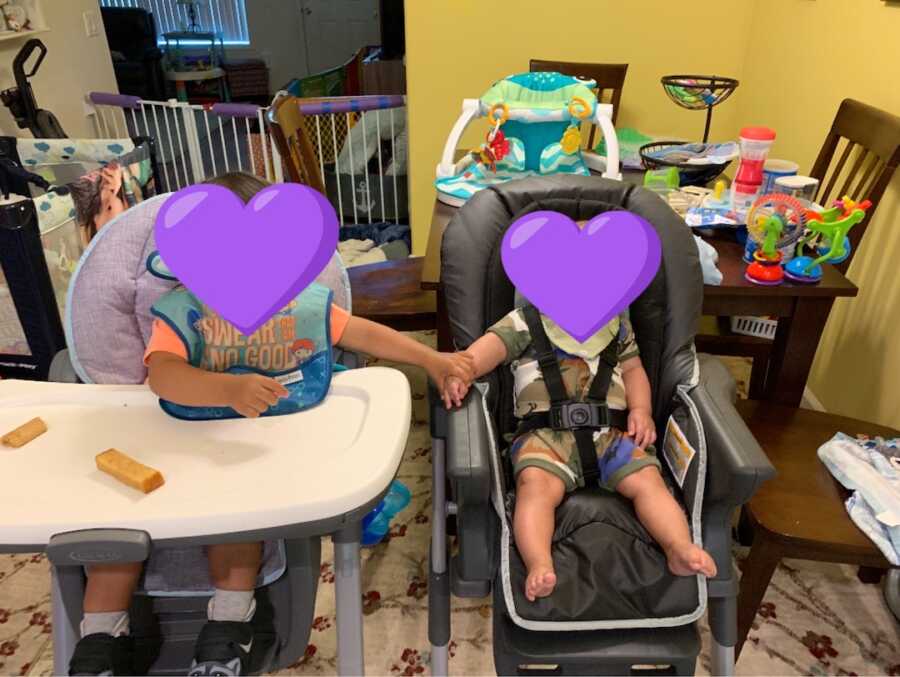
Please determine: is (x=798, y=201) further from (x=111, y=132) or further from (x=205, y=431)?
(x=111, y=132)

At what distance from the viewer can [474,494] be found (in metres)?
1.07

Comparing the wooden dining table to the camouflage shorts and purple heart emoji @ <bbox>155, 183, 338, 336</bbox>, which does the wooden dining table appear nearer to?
the camouflage shorts

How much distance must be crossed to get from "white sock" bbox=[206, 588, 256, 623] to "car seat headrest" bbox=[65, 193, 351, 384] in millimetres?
379

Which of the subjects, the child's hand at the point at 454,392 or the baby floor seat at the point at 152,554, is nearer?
the baby floor seat at the point at 152,554

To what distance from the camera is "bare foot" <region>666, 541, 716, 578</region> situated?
3.52 ft

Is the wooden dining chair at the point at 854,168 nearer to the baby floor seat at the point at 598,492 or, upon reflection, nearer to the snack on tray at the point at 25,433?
the baby floor seat at the point at 598,492

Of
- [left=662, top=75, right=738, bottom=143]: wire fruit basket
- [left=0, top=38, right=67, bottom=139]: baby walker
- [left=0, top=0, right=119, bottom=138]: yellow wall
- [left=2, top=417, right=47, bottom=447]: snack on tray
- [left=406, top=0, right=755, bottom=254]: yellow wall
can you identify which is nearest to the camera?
[left=2, top=417, right=47, bottom=447]: snack on tray

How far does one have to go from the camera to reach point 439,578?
54.9 inches

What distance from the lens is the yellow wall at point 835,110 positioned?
74.2 inches

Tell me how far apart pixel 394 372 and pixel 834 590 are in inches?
51.5

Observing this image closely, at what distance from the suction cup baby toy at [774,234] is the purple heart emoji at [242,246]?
1033 millimetres

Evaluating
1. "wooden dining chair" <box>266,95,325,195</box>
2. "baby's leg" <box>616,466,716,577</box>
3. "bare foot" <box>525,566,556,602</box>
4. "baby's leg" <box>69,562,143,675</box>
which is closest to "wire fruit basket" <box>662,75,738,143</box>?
"wooden dining chair" <box>266,95,325,195</box>

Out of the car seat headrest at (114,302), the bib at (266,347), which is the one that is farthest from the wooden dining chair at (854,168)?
the car seat headrest at (114,302)

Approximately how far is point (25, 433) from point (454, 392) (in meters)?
0.65
